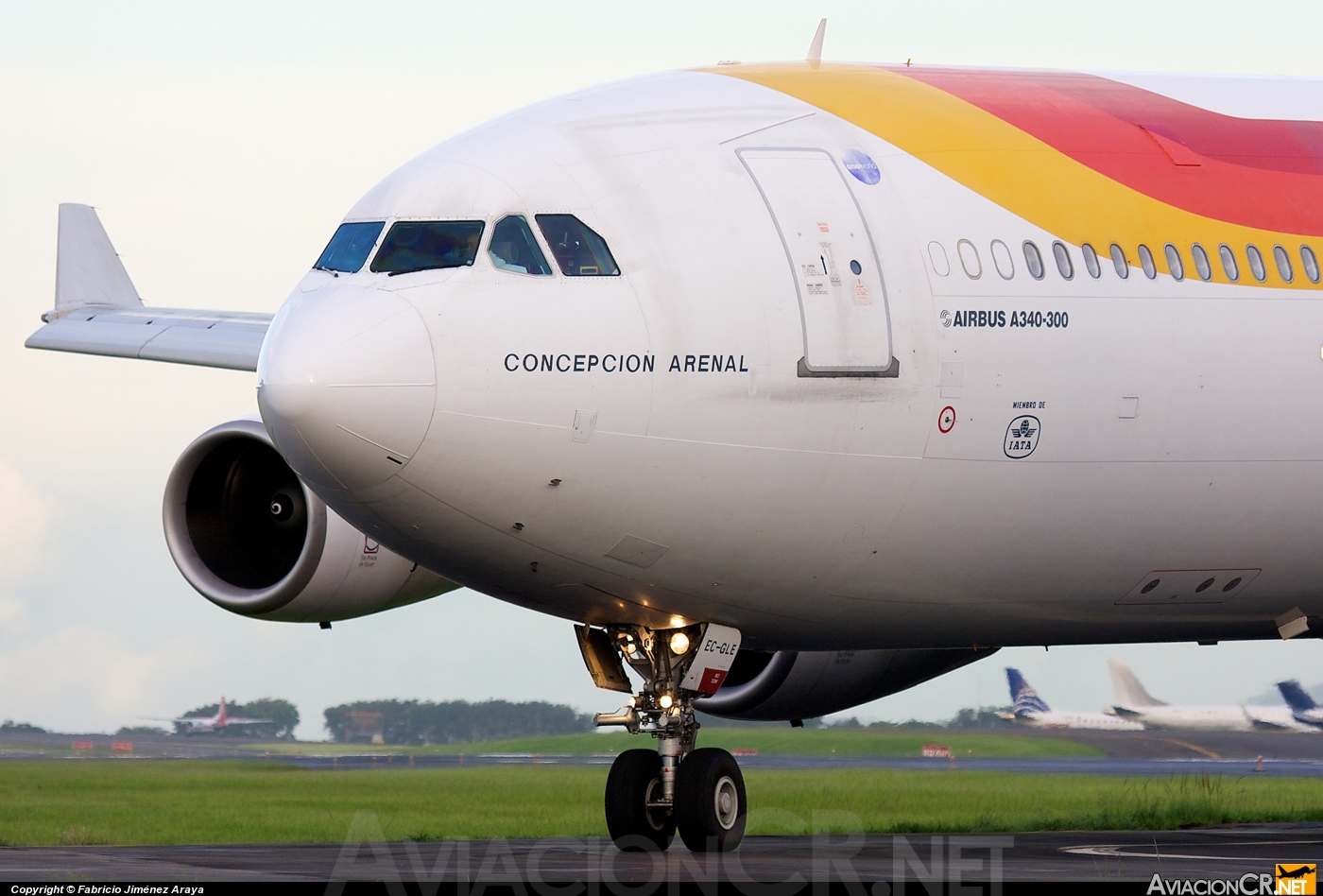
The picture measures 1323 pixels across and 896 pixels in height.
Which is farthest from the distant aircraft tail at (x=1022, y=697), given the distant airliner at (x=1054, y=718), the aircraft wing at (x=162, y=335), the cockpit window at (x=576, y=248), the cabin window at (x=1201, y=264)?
the cockpit window at (x=576, y=248)

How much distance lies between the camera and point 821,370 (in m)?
10.7

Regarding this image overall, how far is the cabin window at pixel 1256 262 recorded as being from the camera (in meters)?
12.3

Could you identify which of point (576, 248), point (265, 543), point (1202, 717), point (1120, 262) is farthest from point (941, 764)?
point (576, 248)

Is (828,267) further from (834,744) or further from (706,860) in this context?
(834,744)

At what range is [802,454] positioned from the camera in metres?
10.8

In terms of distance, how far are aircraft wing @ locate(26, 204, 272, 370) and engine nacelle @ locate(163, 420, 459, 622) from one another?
67.5 inches

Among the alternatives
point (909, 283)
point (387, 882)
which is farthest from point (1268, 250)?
point (387, 882)

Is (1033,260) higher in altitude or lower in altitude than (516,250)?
higher

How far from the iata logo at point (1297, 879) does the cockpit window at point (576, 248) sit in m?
4.55

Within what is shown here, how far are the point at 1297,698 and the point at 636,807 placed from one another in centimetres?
1991

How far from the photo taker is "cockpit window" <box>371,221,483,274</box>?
34.2ft

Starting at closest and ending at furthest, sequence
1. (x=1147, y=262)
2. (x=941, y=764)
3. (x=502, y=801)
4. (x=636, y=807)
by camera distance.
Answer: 1. (x=636, y=807)
2. (x=1147, y=262)
3. (x=502, y=801)
4. (x=941, y=764)

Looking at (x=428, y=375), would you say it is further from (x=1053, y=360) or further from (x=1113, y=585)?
(x=1113, y=585)

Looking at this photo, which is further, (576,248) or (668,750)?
(668,750)
